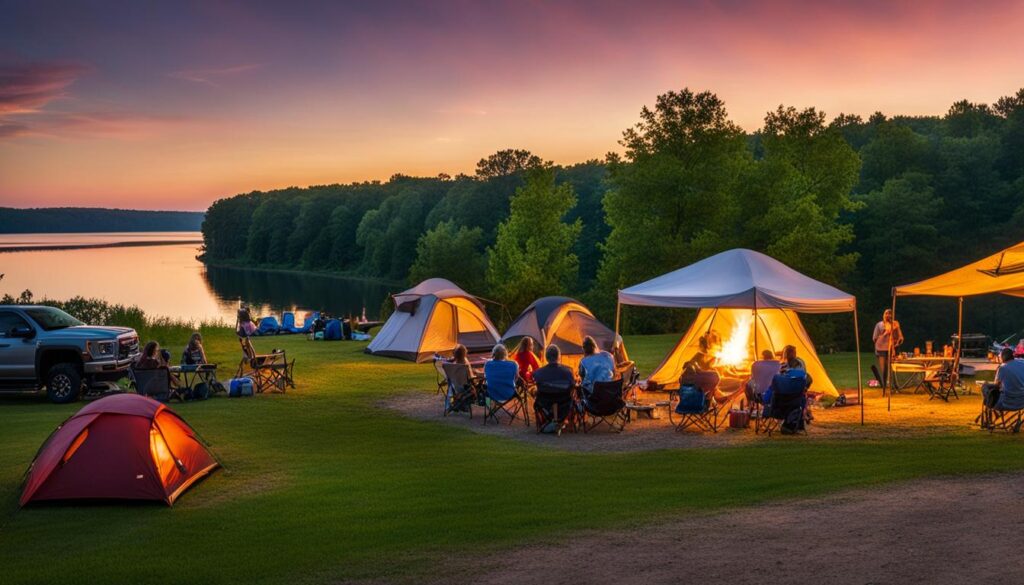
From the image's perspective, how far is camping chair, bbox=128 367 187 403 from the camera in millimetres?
15789

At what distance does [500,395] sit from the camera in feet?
46.6

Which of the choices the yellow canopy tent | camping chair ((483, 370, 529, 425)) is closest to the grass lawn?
camping chair ((483, 370, 529, 425))

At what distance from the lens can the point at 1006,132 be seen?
1999 inches

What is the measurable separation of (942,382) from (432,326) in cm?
1170

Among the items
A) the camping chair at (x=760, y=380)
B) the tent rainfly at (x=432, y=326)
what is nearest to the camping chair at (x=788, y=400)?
the camping chair at (x=760, y=380)

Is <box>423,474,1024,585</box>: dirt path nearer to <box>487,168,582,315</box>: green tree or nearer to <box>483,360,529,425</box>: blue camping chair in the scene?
<box>483,360,529,425</box>: blue camping chair

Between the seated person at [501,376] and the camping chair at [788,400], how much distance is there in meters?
3.77

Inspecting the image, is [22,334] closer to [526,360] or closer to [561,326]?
[526,360]

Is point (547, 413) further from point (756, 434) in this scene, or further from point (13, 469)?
point (13, 469)

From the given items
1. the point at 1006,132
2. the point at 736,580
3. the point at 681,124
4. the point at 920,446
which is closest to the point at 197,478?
the point at 736,580

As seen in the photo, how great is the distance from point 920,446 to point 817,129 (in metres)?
35.5

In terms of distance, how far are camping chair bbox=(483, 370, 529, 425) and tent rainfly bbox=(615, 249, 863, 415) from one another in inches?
97.6

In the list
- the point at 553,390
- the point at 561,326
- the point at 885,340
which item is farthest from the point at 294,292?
the point at 553,390

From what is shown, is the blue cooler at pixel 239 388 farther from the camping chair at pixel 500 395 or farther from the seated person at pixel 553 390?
the seated person at pixel 553 390
